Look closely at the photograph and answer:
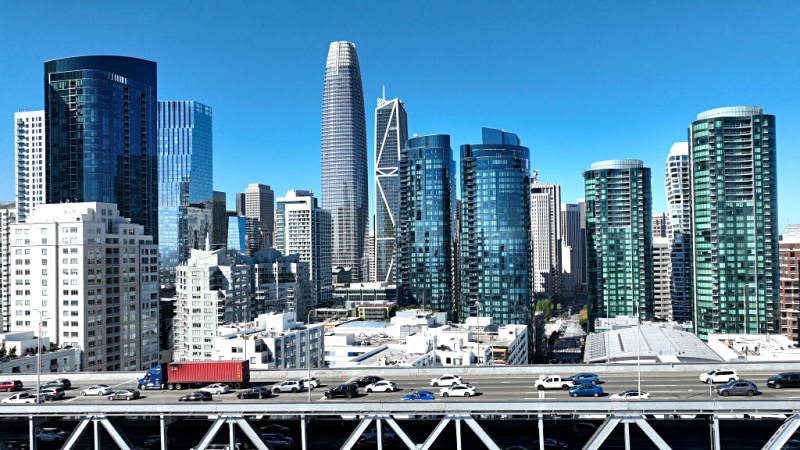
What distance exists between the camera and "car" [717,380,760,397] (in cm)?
3972

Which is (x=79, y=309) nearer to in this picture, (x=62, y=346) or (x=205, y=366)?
(x=62, y=346)

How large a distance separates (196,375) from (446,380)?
19.4 m

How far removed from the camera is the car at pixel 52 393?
1911 inches

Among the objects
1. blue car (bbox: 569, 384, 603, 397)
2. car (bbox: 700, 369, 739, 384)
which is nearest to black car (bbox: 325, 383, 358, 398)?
blue car (bbox: 569, 384, 603, 397)

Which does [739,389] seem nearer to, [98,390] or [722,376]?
[722,376]

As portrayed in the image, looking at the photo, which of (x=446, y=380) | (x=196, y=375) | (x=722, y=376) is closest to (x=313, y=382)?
(x=196, y=375)

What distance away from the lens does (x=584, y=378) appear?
148 feet

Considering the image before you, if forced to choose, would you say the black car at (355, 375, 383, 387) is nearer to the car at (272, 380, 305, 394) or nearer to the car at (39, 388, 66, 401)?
the car at (272, 380, 305, 394)

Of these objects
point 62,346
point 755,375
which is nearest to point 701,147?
point 755,375

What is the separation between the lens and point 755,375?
154ft

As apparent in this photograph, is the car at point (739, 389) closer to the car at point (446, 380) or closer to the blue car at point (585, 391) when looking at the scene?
the blue car at point (585, 391)

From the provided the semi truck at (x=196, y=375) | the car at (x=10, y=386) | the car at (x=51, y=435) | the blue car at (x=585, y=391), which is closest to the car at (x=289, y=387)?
the semi truck at (x=196, y=375)

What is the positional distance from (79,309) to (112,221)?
63.3 ft

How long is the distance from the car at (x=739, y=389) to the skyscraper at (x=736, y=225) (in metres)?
119
